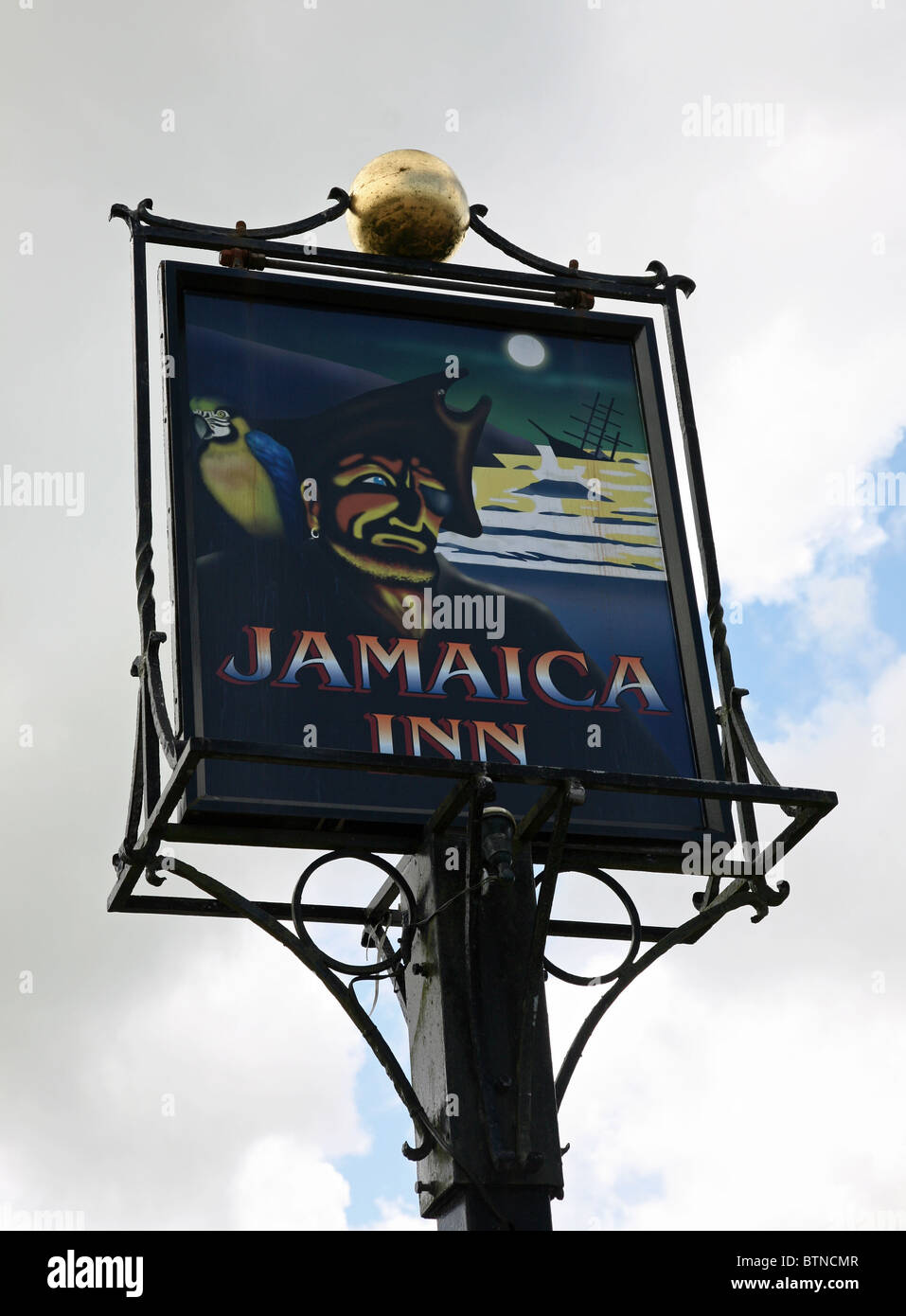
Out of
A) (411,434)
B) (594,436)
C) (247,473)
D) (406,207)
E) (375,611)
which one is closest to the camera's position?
(375,611)

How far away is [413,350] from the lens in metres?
8.61

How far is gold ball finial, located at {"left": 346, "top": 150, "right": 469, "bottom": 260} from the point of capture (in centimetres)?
880

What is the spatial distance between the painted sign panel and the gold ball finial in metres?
0.35

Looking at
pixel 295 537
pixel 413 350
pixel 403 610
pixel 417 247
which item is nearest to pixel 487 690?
pixel 403 610

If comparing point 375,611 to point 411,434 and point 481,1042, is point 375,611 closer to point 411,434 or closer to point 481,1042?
point 411,434

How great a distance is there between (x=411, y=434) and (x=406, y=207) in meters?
1.16

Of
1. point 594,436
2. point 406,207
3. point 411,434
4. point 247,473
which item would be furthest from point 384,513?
point 406,207

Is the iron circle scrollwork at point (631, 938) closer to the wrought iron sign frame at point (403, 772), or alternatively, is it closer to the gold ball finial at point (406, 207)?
the wrought iron sign frame at point (403, 772)

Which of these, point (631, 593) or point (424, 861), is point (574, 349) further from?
point (424, 861)

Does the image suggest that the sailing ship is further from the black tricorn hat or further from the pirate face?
the pirate face

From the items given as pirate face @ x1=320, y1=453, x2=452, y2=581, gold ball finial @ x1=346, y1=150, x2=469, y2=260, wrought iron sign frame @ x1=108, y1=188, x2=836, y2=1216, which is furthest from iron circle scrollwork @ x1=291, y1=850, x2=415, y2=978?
gold ball finial @ x1=346, y1=150, x2=469, y2=260

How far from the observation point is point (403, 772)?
22.3ft
